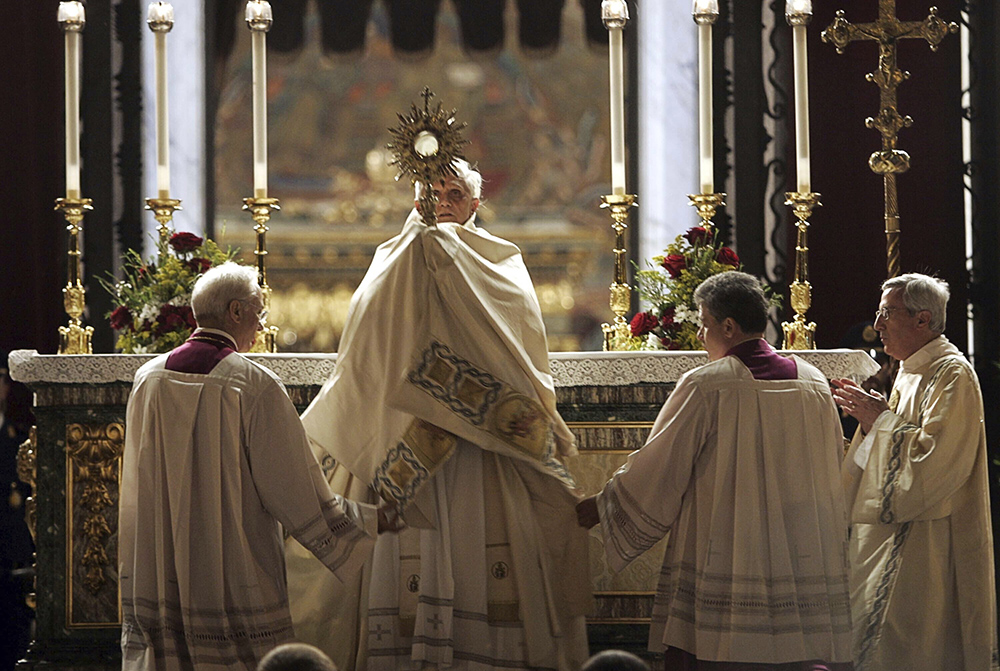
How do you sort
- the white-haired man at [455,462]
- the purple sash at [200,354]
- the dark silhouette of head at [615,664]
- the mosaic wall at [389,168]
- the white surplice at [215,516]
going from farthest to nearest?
the mosaic wall at [389,168] < the white-haired man at [455,462] < the purple sash at [200,354] < the white surplice at [215,516] < the dark silhouette of head at [615,664]

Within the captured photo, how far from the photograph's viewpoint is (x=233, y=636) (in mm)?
4039

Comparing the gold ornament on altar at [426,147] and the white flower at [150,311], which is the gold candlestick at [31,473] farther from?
the gold ornament on altar at [426,147]

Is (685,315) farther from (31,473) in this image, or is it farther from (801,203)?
(31,473)

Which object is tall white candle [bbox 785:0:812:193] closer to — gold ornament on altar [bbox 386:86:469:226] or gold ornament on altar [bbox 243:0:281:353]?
gold ornament on altar [bbox 386:86:469:226]

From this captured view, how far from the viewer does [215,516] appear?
4.04 m

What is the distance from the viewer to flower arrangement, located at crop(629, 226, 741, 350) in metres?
5.15

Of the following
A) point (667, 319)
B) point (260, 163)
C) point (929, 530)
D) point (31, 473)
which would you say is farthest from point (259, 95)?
point (929, 530)

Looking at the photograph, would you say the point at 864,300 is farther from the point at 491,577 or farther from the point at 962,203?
the point at 491,577

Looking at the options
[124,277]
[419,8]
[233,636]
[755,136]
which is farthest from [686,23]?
[233,636]

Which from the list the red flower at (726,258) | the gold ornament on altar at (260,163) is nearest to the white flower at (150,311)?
the gold ornament on altar at (260,163)

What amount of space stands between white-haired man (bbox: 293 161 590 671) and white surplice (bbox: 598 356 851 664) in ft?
1.39

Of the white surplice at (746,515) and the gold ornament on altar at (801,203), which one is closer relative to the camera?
the white surplice at (746,515)

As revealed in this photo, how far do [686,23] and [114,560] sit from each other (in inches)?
168

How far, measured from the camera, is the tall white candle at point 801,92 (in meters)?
5.20
